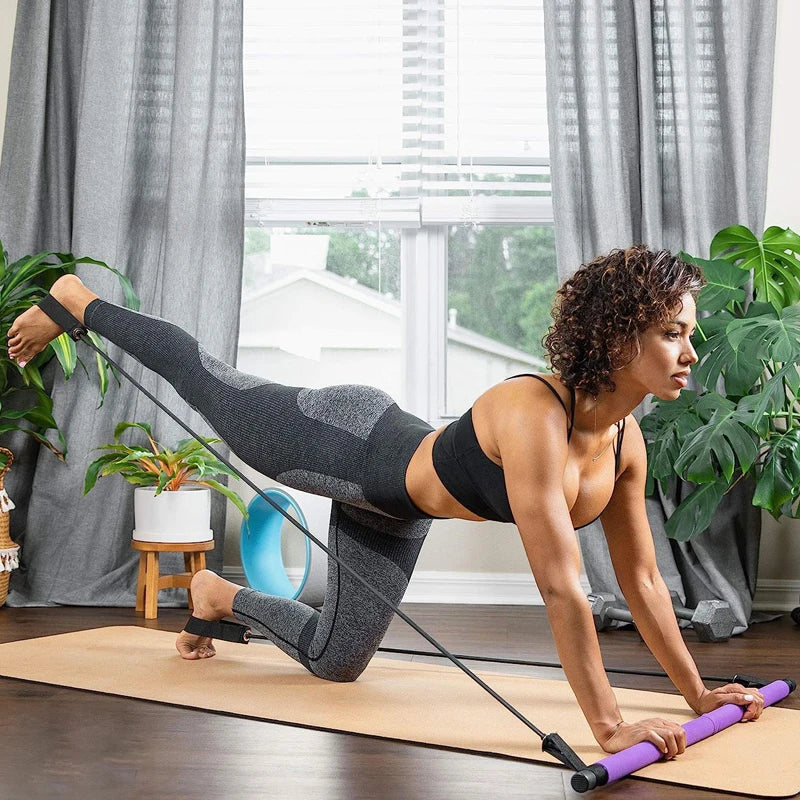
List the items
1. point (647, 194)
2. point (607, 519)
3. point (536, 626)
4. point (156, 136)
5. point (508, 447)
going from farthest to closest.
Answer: point (156, 136) → point (647, 194) → point (536, 626) → point (607, 519) → point (508, 447)

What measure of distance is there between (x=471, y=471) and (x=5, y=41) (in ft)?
8.78

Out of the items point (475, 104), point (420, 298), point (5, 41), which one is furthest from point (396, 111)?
point (5, 41)

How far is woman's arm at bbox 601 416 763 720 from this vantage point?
1736mm

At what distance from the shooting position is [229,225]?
10.6 feet

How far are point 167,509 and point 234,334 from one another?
634mm

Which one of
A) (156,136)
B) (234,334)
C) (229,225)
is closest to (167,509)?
(234,334)

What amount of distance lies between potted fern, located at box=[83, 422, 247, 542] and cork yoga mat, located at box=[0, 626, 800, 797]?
1.50ft

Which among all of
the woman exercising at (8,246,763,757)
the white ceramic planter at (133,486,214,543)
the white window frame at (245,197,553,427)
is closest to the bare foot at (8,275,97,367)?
the woman exercising at (8,246,763,757)

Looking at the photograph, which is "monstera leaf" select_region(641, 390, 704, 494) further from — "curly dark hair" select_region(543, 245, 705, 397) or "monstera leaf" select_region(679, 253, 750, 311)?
"curly dark hair" select_region(543, 245, 705, 397)

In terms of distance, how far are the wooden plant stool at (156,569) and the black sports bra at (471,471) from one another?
56.3 inches

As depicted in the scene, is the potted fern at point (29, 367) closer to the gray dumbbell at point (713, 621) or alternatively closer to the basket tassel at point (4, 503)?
the basket tassel at point (4, 503)

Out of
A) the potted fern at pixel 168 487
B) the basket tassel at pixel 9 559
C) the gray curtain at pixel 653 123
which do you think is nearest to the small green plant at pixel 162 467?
the potted fern at pixel 168 487

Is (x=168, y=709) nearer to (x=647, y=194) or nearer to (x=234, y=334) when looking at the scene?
(x=234, y=334)

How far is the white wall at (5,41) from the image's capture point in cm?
342
